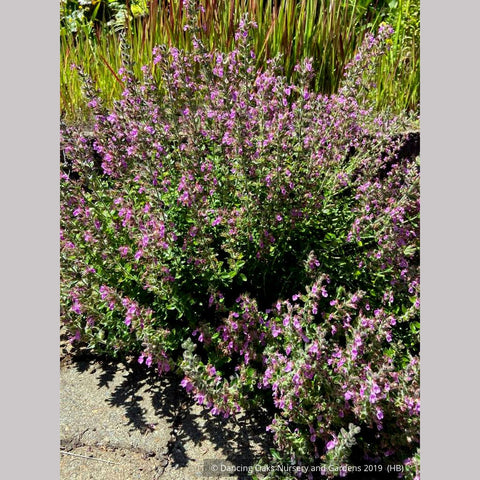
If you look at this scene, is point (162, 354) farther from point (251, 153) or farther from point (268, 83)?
point (268, 83)

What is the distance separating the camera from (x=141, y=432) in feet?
8.64

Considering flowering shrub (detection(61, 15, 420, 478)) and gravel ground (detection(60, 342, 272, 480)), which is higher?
flowering shrub (detection(61, 15, 420, 478))

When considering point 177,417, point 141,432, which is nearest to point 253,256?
point 177,417

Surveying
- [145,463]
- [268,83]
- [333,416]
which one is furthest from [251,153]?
[145,463]

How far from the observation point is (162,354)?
245 cm

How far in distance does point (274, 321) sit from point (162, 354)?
0.64 m

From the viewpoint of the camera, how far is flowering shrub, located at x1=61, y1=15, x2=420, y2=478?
2.19 metres

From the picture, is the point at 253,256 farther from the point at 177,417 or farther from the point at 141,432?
the point at 141,432

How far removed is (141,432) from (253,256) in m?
1.24

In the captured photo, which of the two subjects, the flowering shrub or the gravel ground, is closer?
the flowering shrub

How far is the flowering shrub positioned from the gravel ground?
17 cm

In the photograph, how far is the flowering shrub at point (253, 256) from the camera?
219 cm

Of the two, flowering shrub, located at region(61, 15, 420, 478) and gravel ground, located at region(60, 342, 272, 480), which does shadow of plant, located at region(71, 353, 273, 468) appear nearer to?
gravel ground, located at region(60, 342, 272, 480)

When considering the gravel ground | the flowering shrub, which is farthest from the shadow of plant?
the flowering shrub
